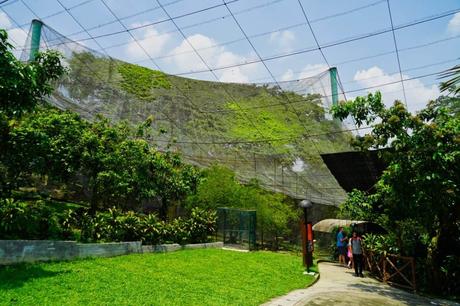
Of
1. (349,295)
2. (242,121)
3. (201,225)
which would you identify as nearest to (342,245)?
(201,225)

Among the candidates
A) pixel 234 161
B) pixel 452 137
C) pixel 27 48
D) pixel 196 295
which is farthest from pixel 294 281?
pixel 27 48

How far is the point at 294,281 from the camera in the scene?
927cm

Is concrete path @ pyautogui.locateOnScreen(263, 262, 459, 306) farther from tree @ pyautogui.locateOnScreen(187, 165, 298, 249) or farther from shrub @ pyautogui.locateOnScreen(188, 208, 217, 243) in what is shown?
tree @ pyautogui.locateOnScreen(187, 165, 298, 249)

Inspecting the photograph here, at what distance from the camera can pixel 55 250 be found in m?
7.81

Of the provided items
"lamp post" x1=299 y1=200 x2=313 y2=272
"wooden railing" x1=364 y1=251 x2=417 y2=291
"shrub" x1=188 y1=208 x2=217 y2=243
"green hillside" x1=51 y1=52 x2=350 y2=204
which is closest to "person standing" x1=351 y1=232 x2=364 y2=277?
"wooden railing" x1=364 y1=251 x2=417 y2=291

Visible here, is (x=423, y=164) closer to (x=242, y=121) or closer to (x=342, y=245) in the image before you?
(x=342, y=245)

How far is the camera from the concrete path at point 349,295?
7.36 metres

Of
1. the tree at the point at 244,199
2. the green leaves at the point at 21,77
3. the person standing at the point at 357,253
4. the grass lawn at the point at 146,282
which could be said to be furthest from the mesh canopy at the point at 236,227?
the green leaves at the point at 21,77

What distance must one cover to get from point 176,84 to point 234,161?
20.6 feet

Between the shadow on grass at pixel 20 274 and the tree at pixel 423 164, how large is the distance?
314 inches

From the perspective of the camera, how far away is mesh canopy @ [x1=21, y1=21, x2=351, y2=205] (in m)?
17.7

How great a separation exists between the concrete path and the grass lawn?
0.37 m

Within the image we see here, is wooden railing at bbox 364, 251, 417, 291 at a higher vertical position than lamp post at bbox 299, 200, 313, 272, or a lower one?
lower

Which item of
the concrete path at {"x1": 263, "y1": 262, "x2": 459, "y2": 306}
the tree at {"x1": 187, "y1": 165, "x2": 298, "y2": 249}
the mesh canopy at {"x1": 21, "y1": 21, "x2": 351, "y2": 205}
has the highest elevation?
the mesh canopy at {"x1": 21, "y1": 21, "x2": 351, "y2": 205}
